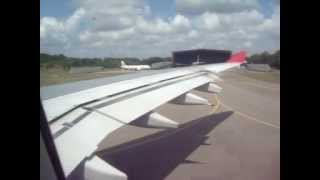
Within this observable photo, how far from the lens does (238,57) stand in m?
3.57

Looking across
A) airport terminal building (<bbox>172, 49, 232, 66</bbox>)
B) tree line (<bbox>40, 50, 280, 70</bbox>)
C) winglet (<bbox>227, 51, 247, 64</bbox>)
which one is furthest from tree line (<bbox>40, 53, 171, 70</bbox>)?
winglet (<bbox>227, 51, 247, 64</bbox>)

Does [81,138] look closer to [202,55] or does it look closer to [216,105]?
[202,55]

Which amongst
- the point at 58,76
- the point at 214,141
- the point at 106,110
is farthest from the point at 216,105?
the point at 58,76

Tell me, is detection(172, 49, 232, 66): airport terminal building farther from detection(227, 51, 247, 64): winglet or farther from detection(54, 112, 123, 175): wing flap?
detection(54, 112, 123, 175): wing flap

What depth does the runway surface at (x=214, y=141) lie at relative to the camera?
3.13 meters

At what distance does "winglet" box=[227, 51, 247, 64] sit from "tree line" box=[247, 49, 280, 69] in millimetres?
64

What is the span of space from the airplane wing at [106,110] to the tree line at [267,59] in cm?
10

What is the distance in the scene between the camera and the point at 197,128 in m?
3.86

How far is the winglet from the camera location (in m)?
3.41

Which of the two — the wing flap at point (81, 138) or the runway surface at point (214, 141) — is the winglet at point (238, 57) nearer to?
the runway surface at point (214, 141)
